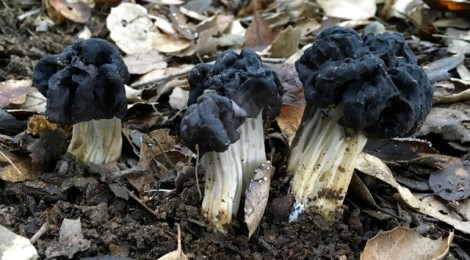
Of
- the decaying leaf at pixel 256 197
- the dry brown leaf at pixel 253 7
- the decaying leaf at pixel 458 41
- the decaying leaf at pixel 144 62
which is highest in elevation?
the decaying leaf at pixel 256 197

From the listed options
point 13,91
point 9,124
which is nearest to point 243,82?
point 9,124

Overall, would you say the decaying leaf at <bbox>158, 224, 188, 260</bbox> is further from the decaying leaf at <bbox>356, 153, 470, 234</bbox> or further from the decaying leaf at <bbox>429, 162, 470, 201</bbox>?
the decaying leaf at <bbox>429, 162, 470, 201</bbox>

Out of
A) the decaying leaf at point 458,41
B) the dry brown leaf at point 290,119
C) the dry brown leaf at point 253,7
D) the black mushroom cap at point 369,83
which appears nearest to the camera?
the black mushroom cap at point 369,83

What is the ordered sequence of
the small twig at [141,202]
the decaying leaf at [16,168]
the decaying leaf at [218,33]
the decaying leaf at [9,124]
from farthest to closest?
the decaying leaf at [218,33] → the decaying leaf at [9,124] → the decaying leaf at [16,168] → the small twig at [141,202]

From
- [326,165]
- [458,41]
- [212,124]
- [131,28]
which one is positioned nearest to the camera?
[212,124]

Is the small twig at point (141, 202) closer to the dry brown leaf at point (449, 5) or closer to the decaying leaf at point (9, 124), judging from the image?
the decaying leaf at point (9, 124)

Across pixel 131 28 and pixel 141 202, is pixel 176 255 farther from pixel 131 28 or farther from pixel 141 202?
pixel 131 28

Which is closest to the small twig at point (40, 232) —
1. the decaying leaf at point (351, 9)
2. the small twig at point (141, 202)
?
the small twig at point (141, 202)

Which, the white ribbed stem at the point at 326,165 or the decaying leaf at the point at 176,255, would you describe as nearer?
the decaying leaf at the point at 176,255
